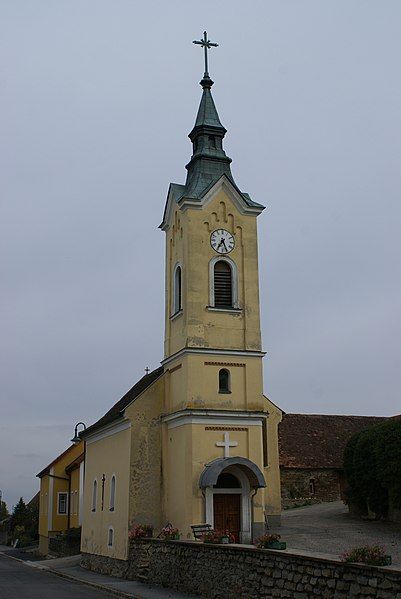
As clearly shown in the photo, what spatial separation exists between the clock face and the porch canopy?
849 cm

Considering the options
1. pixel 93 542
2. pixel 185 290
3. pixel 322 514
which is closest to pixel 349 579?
pixel 185 290

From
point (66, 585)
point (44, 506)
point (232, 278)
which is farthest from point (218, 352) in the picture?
point (44, 506)

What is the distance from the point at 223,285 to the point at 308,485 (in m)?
21.9

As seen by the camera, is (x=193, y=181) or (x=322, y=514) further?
(x=322, y=514)

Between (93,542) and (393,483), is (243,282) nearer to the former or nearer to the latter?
(393,483)

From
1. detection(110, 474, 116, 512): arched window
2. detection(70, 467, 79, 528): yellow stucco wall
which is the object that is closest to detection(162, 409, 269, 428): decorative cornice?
detection(110, 474, 116, 512): arched window

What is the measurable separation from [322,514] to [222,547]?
2118 centimetres

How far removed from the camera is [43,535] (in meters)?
54.9

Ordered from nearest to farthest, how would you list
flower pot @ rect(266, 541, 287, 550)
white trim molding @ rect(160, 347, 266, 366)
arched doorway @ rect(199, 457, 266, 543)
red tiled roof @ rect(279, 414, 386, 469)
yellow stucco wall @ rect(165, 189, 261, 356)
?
1. flower pot @ rect(266, 541, 287, 550)
2. arched doorway @ rect(199, 457, 266, 543)
3. white trim molding @ rect(160, 347, 266, 366)
4. yellow stucco wall @ rect(165, 189, 261, 356)
5. red tiled roof @ rect(279, 414, 386, 469)

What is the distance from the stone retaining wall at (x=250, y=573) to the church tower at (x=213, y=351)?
109 inches

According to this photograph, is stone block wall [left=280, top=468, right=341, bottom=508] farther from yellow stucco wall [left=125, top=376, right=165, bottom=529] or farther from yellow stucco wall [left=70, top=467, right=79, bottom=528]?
yellow stucco wall [left=125, top=376, right=165, bottom=529]

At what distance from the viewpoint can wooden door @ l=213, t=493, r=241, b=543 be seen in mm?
27000

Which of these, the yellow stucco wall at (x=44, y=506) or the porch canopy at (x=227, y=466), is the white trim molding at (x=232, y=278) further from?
the yellow stucco wall at (x=44, y=506)

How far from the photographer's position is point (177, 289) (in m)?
30.8
